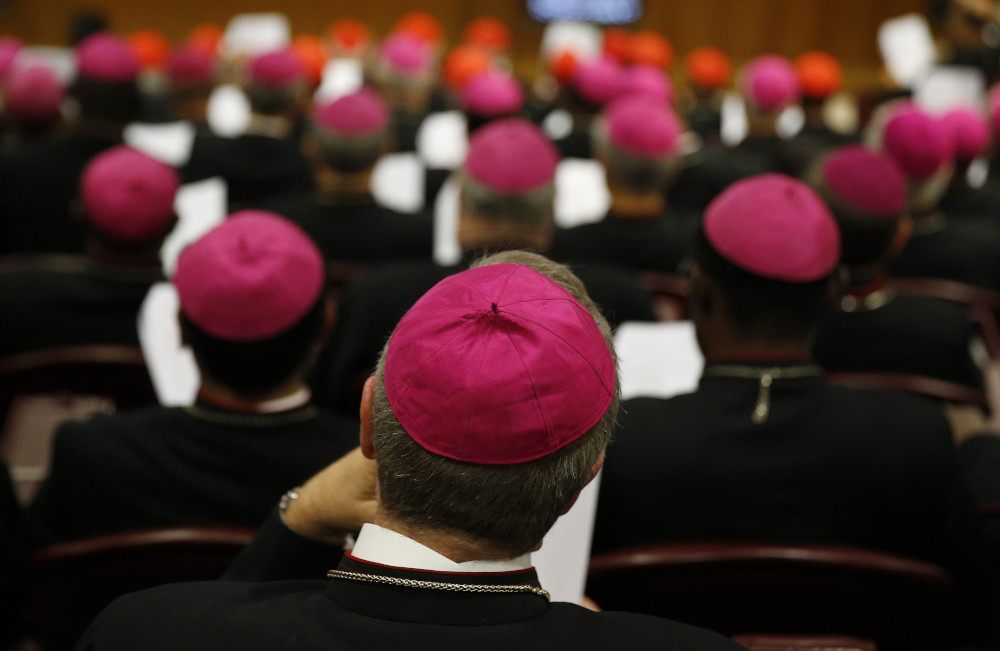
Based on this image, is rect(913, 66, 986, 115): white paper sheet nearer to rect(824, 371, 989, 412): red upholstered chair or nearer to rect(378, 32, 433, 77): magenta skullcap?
rect(378, 32, 433, 77): magenta skullcap

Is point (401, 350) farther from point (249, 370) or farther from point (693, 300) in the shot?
point (693, 300)

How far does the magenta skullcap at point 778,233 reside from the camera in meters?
1.91

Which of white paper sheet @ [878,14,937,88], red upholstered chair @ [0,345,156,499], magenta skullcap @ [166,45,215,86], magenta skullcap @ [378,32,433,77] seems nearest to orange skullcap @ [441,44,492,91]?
magenta skullcap @ [378,32,433,77]

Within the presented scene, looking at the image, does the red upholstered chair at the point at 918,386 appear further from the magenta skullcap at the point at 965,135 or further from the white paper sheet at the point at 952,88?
the white paper sheet at the point at 952,88

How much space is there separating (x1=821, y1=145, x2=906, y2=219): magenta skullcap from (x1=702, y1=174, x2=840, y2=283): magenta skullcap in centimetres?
67

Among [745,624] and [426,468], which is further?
[745,624]

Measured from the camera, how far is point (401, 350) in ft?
3.34

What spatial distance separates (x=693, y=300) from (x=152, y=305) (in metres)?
1.27

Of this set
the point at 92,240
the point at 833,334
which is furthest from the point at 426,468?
the point at 92,240

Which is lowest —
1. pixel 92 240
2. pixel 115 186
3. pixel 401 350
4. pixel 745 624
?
pixel 745 624

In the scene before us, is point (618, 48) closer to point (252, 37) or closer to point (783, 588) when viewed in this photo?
point (252, 37)

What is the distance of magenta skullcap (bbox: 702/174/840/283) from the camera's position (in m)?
1.91

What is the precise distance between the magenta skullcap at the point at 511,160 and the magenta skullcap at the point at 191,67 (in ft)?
13.2

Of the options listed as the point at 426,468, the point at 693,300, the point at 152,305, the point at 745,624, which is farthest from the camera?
the point at 152,305
